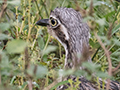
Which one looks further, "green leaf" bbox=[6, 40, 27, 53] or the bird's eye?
the bird's eye

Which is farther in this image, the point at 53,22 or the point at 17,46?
the point at 53,22

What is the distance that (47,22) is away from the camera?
2670 millimetres

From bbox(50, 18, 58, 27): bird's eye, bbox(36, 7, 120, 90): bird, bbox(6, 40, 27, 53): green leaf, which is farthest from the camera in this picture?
bbox(50, 18, 58, 27): bird's eye

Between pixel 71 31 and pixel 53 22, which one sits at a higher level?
pixel 53 22

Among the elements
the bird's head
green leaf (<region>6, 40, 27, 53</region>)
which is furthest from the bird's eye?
green leaf (<region>6, 40, 27, 53</region>)

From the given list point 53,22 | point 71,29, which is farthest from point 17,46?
point 53,22

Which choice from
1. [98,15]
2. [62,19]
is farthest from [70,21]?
[98,15]

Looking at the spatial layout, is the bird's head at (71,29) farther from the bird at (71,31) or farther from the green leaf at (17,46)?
the green leaf at (17,46)

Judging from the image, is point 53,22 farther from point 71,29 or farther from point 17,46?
point 17,46

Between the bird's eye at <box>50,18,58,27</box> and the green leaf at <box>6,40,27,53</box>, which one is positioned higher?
the bird's eye at <box>50,18,58,27</box>

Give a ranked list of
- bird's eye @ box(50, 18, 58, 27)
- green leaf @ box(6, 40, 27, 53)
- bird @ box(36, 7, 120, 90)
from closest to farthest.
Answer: green leaf @ box(6, 40, 27, 53)
bird @ box(36, 7, 120, 90)
bird's eye @ box(50, 18, 58, 27)

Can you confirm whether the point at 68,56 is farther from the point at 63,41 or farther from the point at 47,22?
the point at 47,22

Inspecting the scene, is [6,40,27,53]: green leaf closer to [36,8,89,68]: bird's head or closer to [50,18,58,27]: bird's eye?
[36,8,89,68]: bird's head

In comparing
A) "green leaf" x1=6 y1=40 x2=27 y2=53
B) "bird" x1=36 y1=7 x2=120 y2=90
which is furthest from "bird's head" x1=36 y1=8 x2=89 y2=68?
"green leaf" x1=6 y1=40 x2=27 y2=53
